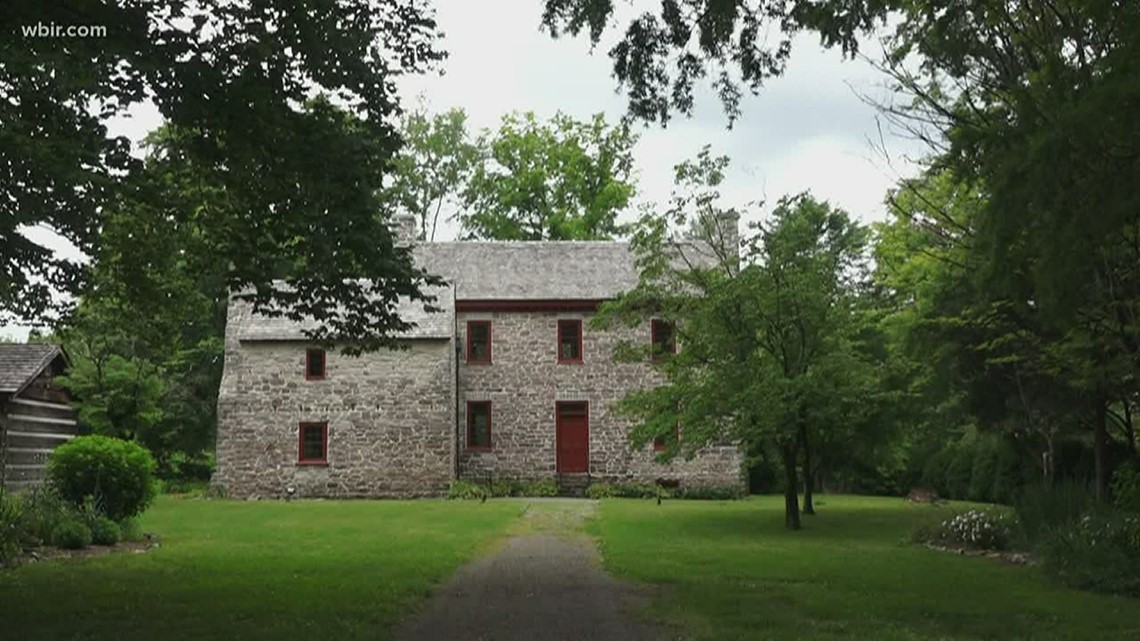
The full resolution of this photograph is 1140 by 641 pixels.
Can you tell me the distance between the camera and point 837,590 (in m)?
10.8

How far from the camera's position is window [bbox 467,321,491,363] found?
31.9 m

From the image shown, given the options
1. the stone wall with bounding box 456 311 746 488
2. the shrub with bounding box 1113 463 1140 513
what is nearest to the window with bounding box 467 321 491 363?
the stone wall with bounding box 456 311 746 488

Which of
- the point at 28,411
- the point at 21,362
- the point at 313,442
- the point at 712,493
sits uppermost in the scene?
the point at 21,362

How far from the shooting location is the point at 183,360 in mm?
38438

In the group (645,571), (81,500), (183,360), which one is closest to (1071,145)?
(645,571)

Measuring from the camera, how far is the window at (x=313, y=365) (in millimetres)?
30391

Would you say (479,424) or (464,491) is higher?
(479,424)

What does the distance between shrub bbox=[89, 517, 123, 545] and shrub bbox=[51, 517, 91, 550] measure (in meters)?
0.52

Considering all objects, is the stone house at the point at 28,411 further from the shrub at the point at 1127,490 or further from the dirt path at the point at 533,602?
the shrub at the point at 1127,490

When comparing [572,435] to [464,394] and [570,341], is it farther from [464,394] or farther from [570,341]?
[464,394]

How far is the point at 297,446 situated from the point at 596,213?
18154 mm

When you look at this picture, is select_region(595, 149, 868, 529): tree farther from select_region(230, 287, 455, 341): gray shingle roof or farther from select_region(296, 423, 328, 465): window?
select_region(296, 423, 328, 465): window

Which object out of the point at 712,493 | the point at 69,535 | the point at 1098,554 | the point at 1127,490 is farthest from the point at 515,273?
the point at 1098,554

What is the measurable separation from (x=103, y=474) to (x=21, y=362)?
259 inches
